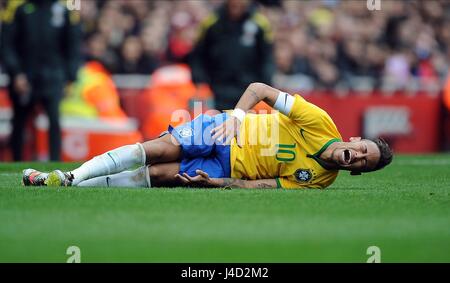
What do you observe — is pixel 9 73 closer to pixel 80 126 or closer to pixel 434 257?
pixel 80 126

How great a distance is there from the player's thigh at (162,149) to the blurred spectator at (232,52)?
5.73 m

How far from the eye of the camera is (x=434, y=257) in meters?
6.54

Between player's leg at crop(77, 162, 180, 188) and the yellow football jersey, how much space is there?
21.7 inches

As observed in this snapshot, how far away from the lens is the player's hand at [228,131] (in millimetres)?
8688

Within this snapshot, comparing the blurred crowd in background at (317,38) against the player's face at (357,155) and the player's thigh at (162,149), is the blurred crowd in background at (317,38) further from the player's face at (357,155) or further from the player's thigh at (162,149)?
the player's face at (357,155)

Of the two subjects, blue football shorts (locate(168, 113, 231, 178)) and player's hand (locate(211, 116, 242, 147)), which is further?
blue football shorts (locate(168, 113, 231, 178))

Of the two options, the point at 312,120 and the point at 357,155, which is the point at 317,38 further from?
the point at 357,155

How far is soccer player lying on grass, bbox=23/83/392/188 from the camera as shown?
883 centimetres

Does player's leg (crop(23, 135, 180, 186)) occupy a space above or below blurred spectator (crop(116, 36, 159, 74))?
below

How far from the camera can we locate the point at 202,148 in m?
8.91

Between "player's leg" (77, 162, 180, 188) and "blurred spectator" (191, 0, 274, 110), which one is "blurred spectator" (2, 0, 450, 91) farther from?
"player's leg" (77, 162, 180, 188)

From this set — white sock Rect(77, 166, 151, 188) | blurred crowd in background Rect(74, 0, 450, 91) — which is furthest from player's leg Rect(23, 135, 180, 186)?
blurred crowd in background Rect(74, 0, 450, 91)

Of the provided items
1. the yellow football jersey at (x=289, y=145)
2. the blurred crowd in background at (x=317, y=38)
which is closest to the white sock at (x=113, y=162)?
the yellow football jersey at (x=289, y=145)

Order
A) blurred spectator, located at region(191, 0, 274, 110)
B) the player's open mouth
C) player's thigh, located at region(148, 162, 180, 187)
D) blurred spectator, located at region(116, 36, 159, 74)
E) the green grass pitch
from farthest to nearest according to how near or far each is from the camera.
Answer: blurred spectator, located at region(116, 36, 159, 74)
blurred spectator, located at region(191, 0, 274, 110)
player's thigh, located at region(148, 162, 180, 187)
the player's open mouth
the green grass pitch
